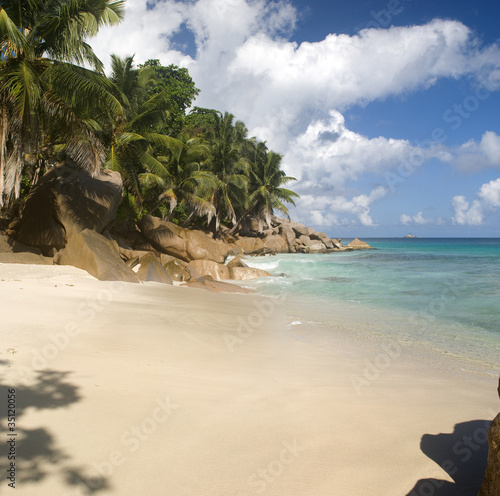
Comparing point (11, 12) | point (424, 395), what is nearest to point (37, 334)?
point (424, 395)

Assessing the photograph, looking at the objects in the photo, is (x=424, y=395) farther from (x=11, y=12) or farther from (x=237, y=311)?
(x=11, y=12)

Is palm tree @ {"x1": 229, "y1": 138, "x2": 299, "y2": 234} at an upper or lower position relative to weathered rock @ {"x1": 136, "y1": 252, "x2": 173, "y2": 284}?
upper

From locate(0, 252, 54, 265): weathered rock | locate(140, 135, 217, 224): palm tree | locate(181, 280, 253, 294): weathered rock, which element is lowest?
locate(181, 280, 253, 294): weathered rock

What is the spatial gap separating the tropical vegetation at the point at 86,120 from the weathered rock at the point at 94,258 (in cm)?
234

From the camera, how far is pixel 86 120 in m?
14.5

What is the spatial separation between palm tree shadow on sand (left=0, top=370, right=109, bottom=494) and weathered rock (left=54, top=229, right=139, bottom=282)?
7.69 meters

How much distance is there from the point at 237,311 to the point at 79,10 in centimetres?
1142

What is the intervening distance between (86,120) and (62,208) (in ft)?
12.9

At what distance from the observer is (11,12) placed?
12453 millimetres

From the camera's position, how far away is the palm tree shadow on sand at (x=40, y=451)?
2.11 m

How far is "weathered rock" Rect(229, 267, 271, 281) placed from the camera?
1772cm

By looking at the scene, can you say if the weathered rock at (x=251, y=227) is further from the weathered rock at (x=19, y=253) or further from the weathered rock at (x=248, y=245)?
the weathered rock at (x=19, y=253)

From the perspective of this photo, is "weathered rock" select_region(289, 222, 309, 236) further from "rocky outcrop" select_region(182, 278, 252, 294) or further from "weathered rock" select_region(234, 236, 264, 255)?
"rocky outcrop" select_region(182, 278, 252, 294)

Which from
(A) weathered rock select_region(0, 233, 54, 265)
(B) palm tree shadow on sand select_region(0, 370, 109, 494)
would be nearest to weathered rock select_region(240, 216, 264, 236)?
(A) weathered rock select_region(0, 233, 54, 265)
